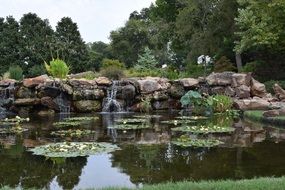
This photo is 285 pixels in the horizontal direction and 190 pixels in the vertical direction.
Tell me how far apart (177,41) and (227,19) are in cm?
888

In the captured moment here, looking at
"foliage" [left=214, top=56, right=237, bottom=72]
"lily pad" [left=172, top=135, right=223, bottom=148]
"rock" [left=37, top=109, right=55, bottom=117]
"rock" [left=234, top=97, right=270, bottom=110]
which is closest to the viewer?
"lily pad" [left=172, top=135, right=223, bottom=148]

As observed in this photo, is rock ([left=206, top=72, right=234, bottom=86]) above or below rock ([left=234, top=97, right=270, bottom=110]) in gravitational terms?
above

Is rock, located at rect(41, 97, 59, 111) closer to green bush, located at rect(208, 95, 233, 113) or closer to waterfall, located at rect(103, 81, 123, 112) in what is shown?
waterfall, located at rect(103, 81, 123, 112)

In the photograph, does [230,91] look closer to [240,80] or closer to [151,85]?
[240,80]

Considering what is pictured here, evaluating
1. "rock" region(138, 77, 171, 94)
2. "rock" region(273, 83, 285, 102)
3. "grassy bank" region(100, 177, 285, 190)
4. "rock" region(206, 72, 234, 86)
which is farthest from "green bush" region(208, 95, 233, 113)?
"grassy bank" region(100, 177, 285, 190)

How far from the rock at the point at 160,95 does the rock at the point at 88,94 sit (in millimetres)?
2479

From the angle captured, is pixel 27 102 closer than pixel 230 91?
Yes

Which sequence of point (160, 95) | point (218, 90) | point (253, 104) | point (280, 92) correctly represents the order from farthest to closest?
point (218, 90)
point (160, 95)
point (280, 92)
point (253, 104)

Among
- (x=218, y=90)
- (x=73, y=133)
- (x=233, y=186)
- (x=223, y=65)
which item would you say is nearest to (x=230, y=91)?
(x=218, y=90)

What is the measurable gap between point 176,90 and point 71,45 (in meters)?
17.0

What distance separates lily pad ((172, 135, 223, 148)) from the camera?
10.4 meters

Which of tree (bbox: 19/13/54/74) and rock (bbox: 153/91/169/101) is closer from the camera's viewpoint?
rock (bbox: 153/91/169/101)

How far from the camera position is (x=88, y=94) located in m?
21.8

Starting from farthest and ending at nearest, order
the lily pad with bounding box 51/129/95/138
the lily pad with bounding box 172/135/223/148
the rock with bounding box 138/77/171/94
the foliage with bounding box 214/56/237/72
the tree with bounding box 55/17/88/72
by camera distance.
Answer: the tree with bounding box 55/17/88/72, the foliage with bounding box 214/56/237/72, the rock with bounding box 138/77/171/94, the lily pad with bounding box 51/129/95/138, the lily pad with bounding box 172/135/223/148
